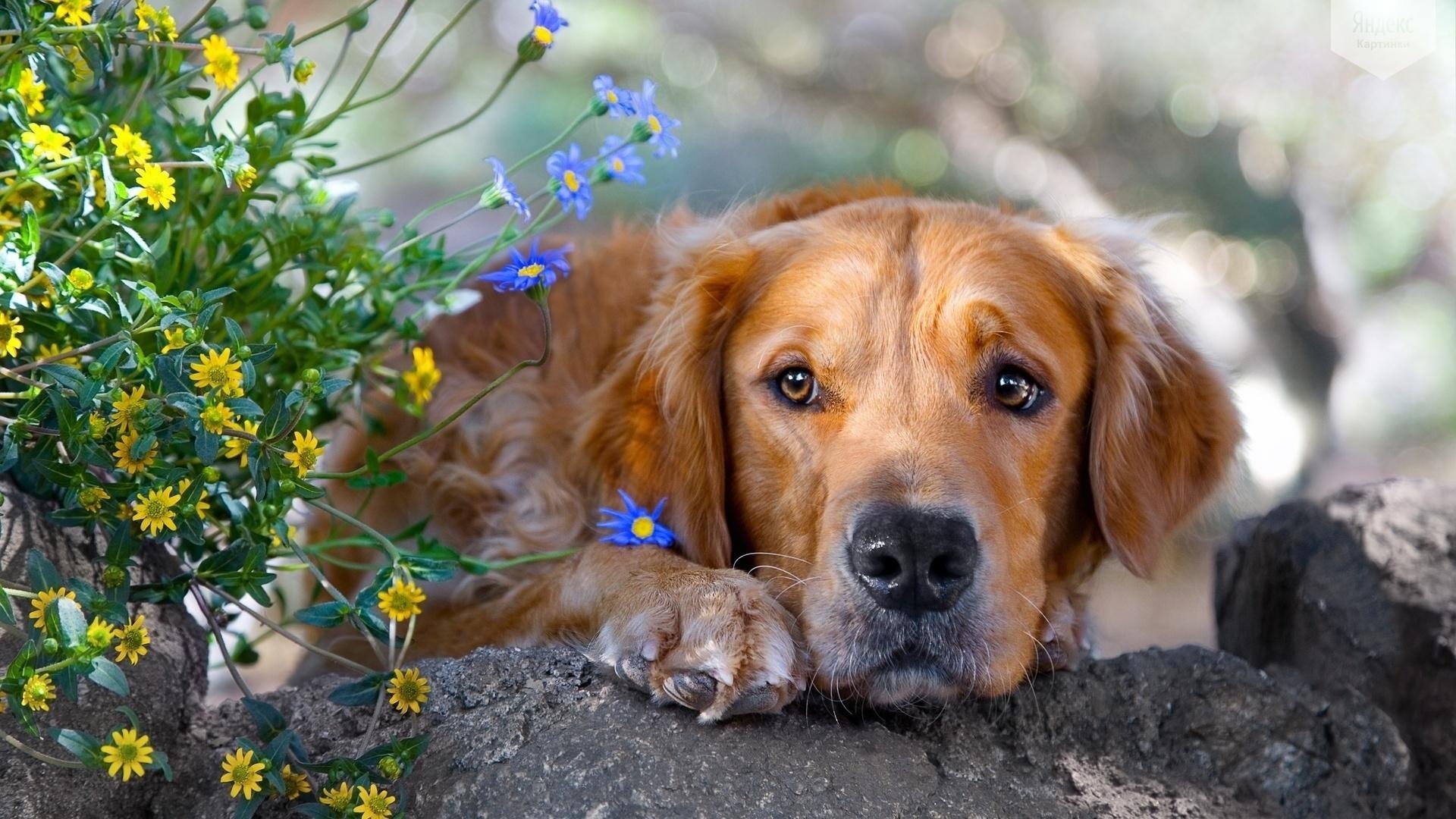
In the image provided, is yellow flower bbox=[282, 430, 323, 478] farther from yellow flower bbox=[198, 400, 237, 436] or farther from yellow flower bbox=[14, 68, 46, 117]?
yellow flower bbox=[14, 68, 46, 117]

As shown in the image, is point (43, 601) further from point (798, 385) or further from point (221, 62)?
point (798, 385)

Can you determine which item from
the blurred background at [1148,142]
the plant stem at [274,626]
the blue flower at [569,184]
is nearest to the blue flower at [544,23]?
the blue flower at [569,184]

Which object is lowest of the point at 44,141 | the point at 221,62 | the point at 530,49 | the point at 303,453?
the point at 303,453

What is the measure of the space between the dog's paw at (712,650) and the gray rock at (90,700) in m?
0.85

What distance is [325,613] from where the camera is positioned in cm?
228

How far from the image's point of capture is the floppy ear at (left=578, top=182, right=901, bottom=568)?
3205 mm

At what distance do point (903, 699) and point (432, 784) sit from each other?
3.13ft

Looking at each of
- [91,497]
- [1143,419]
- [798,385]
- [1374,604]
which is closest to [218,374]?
[91,497]

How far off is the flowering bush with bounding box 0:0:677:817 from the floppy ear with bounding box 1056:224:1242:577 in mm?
1254

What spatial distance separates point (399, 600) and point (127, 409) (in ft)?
1.78

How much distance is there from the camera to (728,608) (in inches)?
99.9

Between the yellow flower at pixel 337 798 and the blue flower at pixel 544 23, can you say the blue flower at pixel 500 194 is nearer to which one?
the blue flower at pixel 544 23

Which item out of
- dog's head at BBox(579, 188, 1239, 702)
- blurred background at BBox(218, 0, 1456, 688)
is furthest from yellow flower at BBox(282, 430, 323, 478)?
blurred background at BBox(218, 0, 1456, 688)

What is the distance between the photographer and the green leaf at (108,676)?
77.3 inches
